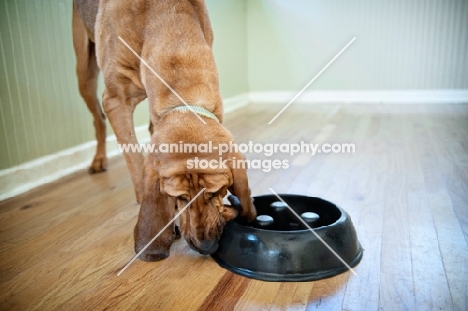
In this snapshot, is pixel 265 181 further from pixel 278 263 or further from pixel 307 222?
pixel 278 263

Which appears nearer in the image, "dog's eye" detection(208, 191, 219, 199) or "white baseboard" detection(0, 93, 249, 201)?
"dog's eye" detection(208, 191, 219, 199)

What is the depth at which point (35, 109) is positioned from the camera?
2770 mm

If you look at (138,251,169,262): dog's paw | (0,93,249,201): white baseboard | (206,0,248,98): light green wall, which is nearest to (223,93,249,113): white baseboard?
(206,0,248,98): light green wall

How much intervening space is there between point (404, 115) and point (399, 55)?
1.70 m

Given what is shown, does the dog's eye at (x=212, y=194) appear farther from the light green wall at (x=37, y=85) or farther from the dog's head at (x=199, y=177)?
the light green wall at (x=37, y=85)

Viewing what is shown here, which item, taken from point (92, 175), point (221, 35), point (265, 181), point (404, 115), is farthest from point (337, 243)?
point (221, 35)

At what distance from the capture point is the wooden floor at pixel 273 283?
1430 mm

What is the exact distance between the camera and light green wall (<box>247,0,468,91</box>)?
636 cm

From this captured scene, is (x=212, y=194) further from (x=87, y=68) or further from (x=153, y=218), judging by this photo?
(x=87, y=68)

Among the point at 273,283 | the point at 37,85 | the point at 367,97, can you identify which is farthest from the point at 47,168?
the point at 367,97

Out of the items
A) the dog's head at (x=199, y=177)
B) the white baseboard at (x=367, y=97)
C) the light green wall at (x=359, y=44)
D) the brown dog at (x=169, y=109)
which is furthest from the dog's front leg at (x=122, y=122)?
the light green wall at (x=359, y=44)

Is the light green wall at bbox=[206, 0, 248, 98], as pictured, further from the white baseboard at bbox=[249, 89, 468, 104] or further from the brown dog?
the brown dog

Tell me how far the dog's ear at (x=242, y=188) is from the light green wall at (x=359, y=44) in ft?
19.0

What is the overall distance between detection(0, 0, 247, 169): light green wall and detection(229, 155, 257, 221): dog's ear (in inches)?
68.1
